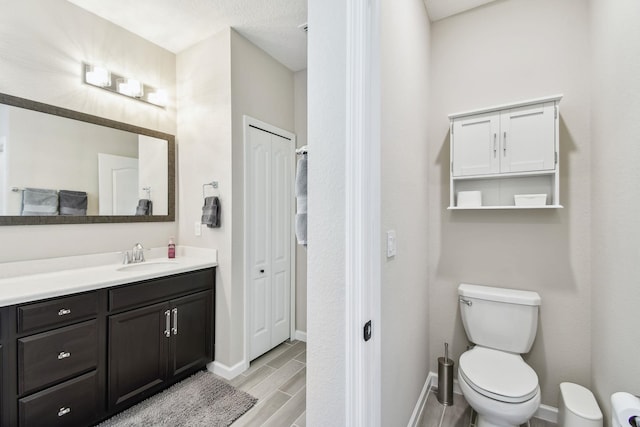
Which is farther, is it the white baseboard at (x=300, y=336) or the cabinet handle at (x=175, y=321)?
the white baseboard at (x=300, y=336)

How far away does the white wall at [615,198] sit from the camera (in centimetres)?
106

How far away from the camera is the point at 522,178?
177 centimetres

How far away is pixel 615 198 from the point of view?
1.24 metres

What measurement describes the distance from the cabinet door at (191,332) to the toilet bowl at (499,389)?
1849 mm

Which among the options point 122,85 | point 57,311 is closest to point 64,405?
point 57,311

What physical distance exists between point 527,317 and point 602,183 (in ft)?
2.79

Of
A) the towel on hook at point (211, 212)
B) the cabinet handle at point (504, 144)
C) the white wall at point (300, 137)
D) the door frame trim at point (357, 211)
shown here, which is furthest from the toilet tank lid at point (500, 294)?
the towel on hook at point (211, 212)

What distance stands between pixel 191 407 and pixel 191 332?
1.63 ft

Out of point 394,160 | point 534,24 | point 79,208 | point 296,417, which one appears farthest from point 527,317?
point 79,208

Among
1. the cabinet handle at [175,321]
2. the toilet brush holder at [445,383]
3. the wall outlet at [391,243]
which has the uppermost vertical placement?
the wall outlet at [391,243]

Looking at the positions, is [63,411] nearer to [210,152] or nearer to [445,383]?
[210,152]

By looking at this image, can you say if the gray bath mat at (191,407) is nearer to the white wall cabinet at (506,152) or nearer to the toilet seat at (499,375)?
the toilet seat at (499,375)

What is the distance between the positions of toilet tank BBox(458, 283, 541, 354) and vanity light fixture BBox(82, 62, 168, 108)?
2916 mm

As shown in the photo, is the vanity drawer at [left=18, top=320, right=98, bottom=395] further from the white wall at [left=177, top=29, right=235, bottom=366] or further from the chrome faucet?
the white wall at [left=177, top=29, right=235, bottom=366]
